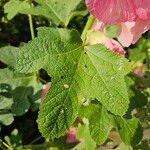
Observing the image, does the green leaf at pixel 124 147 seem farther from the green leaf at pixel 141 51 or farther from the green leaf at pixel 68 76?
the green leaf at pixel 141 51

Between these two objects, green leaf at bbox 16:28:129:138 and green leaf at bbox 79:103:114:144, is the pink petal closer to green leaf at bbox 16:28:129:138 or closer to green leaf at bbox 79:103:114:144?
green leaf at bbox 16:28:129:138


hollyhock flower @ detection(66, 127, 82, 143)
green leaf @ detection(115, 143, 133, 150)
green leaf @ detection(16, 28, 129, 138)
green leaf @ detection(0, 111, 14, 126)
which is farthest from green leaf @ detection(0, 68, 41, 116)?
green leaf @ detection(16, 28, 129, 138)

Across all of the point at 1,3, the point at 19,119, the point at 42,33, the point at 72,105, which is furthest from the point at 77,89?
the point at 19,119

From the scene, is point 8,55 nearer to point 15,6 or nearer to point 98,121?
point 15,6

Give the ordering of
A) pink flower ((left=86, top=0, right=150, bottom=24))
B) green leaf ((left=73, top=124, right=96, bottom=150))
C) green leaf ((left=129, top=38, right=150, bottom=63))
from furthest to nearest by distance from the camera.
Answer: green leaf ((left=129, top=38, right=150, bottom=63)) < green leaf ((left=73, top=124, right=96, bottom=150)) < pink flower ((left=86, top=0, right=150, bottom=24))

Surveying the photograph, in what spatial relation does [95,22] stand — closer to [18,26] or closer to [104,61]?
[104,61]

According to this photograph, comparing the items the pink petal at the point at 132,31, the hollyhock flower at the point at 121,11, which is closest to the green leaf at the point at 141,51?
the pink petal at the point at 132,31

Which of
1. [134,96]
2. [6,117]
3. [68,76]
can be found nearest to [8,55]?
[6,117]
